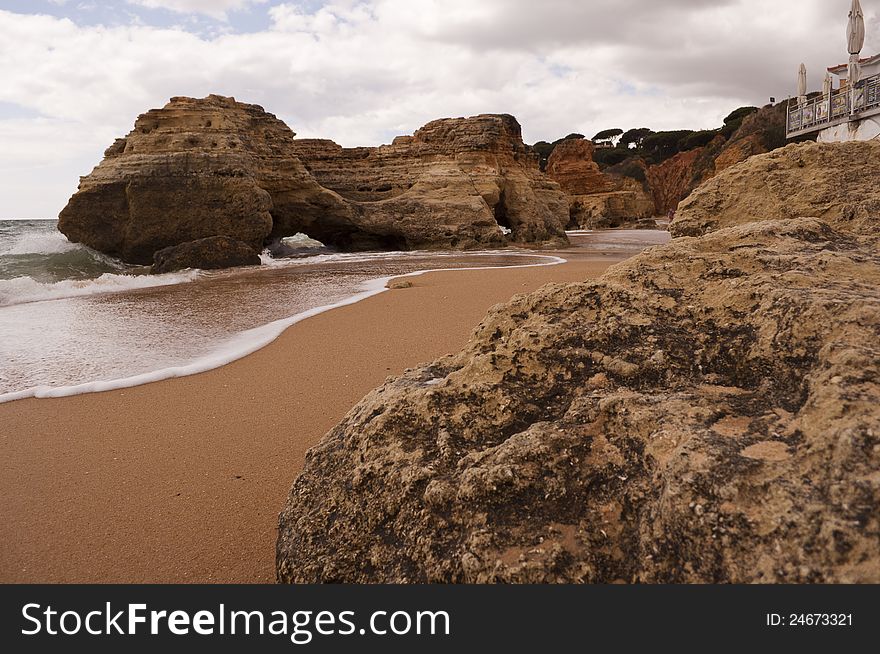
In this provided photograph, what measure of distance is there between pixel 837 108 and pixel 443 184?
38.3 ft

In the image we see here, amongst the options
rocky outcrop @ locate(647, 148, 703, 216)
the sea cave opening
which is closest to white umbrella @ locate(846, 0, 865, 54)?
the sea cave opening

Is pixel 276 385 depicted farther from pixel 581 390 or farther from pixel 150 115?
pixel 150 115

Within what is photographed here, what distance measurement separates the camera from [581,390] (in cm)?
156

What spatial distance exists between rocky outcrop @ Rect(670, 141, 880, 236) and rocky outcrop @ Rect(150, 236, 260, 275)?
12.2 meters

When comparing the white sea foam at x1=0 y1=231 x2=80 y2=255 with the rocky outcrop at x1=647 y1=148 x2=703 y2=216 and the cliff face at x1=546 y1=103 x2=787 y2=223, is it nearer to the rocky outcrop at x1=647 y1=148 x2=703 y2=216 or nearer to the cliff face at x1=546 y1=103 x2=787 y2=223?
the cliff face at x1=546 y1=103 x2=787 y2=223

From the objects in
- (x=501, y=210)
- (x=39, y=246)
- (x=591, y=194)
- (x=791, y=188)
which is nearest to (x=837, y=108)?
(x=501, y=210)

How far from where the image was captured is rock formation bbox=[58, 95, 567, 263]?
1612 centimetres

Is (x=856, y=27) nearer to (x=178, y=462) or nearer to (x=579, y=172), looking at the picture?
(x=178, y=462)

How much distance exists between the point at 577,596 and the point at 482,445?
483 millimetres

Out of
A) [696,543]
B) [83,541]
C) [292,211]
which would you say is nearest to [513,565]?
[696,543]

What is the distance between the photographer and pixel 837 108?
15.6 meters

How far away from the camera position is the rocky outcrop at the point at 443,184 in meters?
20.4

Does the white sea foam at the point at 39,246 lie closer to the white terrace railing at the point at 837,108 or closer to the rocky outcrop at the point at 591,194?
the white terrace railing at the point at 837,108

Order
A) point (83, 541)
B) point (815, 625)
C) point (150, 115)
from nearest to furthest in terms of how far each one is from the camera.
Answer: point (815, 625), point (83, 541), point (150, 115)
